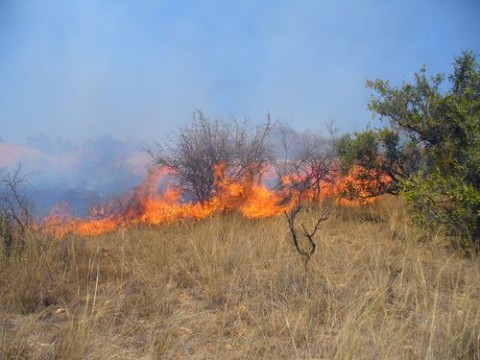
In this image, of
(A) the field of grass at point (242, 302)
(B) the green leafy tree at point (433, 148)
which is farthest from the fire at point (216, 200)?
(A) the field of grass at point (242, 302)

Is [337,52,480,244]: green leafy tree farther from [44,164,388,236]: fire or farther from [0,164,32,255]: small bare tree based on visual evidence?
[0,164,32,255]: small bare tree

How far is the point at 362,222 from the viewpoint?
7449 mm

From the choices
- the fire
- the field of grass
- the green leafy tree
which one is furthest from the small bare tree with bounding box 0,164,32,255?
the green leafy tree

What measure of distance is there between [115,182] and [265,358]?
15808 mm

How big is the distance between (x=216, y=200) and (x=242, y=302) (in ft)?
18.7

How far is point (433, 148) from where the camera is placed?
263 inches

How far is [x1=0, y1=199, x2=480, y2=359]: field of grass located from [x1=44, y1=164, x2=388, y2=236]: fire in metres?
2.64

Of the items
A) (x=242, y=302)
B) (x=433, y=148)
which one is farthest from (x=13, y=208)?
(x=433, y=148)

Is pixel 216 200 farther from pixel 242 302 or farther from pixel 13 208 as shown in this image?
pixel 242 302

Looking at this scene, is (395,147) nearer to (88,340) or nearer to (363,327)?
(363,327)

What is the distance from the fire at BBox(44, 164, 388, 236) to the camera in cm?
859

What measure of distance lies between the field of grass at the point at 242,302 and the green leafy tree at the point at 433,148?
53 centimetres

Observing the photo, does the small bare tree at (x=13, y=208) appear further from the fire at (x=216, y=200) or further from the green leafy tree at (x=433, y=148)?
the green leafy tree at (x=433, y=148)


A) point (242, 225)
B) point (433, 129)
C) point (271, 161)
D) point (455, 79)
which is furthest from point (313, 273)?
point (271, 161)
